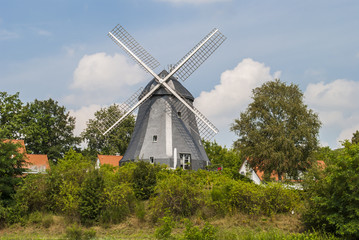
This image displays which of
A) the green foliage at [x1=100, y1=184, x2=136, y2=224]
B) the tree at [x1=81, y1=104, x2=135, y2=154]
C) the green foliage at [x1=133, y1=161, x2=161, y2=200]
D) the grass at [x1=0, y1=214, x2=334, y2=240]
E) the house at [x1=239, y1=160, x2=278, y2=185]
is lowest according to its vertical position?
the grass at [x1=0, y1=214, x2=334, y2=240]

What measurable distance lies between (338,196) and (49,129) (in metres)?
49.5

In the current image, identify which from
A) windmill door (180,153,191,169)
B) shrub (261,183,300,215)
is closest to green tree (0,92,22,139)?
windmill door (180,153,191,169)

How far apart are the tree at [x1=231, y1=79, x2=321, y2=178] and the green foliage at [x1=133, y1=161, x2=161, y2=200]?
16989 mm

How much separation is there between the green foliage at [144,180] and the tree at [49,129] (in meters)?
35.6


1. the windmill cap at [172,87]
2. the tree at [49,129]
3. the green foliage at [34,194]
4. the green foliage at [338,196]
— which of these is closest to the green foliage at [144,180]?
the green foliage at [34,194]

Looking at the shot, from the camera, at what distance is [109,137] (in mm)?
57375

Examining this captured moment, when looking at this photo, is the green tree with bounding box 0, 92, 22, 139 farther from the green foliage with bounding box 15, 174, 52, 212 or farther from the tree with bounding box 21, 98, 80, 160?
the green foliage with bounding box 15, 174, 52, 212

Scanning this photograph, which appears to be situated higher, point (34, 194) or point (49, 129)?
point (49, 129)

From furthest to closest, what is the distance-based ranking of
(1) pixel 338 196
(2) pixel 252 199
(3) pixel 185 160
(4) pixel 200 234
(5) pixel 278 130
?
(5) pixel 278 130 → (3) pixel 185 160 → (2) pixel 252 199 → (1) pixel 338 196 → (4) pixel 200 234

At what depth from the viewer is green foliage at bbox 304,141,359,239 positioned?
14383 mm

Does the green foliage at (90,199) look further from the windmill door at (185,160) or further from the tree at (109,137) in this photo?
the tree at (109,137)

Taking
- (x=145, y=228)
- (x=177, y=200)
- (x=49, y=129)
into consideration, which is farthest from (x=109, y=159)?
(x=145, y=228)

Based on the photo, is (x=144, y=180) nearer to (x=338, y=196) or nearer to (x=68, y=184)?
(x=68, y=184)

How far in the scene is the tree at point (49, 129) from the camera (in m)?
55.2
